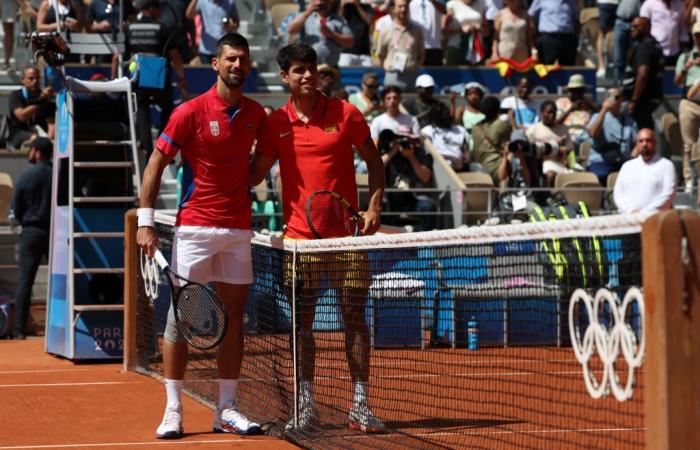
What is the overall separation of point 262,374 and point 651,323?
4.78 metres

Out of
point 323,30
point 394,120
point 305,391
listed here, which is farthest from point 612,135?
point 305,391

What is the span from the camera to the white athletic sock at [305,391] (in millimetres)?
8482

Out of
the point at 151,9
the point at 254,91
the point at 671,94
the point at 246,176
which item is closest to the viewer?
the point at 246,176

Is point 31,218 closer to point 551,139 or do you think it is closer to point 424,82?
point 424,82

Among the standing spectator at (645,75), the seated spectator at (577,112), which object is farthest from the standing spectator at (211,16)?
the standing spectator at (645,75)

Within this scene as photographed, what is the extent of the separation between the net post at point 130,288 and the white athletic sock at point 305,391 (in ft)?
12.2

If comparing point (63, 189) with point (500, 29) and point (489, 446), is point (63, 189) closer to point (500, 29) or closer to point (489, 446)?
point (489, 446)

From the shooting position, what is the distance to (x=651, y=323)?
5.00 m

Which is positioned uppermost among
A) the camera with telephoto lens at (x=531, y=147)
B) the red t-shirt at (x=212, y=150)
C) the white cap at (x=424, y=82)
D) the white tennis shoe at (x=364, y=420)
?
the white cap at (x=424, y=82)

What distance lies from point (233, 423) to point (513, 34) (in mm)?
13980

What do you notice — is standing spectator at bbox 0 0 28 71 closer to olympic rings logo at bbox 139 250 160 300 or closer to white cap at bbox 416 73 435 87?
white cap at bbox 416 73 435 87

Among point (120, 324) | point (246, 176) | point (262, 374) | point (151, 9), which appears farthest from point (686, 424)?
point (151, 9)

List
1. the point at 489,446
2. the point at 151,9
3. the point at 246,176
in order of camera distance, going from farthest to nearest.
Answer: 1. the point at 151,9
2. the point at 246,176
3. the point at 489,446

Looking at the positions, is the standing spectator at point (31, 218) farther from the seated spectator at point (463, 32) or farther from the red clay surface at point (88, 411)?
the seated spectator at point (463, 32)
